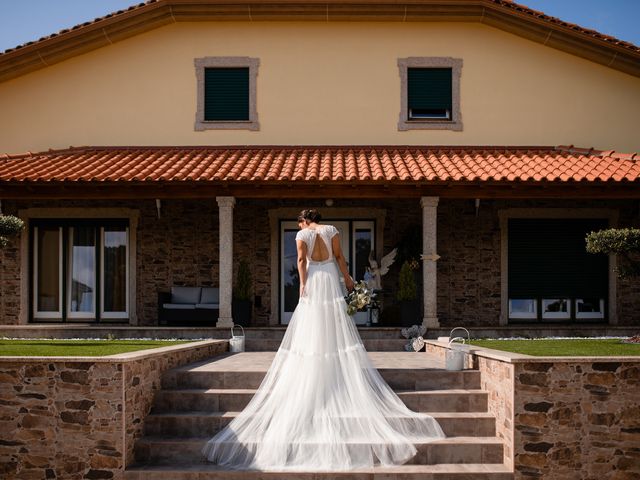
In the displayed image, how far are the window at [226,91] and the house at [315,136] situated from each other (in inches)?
1.9

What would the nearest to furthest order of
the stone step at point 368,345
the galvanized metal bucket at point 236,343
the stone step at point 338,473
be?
the stone step at point 338,473 < the galvanized metal bucket at point 236,343 < the stone step at point 368,345

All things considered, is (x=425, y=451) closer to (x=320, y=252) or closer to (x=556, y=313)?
(x=320, y=252)

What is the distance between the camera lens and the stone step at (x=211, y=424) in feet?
25.3

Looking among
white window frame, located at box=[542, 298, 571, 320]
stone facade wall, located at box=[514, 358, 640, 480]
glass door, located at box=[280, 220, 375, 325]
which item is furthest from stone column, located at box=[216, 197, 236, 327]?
white window frame, located at box=[542, 298, 571, 320]

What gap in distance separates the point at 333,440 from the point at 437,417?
5.00 ft

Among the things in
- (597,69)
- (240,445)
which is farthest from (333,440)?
(597,69)

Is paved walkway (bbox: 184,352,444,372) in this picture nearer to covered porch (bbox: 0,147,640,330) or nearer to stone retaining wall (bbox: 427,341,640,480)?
stone retaining wall (bbox: 427,341,640,480)

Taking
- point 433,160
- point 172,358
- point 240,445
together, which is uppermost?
point 433,160

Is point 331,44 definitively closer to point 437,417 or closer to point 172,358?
point 172,358

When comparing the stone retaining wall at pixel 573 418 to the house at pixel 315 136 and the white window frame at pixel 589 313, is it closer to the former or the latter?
the house at pixel 315 136

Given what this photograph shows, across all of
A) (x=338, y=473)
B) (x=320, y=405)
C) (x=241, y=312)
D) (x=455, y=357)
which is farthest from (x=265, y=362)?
(x=241, y=312)

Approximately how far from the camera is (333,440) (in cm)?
700

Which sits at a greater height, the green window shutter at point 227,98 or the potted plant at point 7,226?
the green window shutter at point 227,98

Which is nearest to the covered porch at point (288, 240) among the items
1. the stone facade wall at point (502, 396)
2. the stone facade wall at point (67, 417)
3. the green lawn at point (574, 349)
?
the green lawn at point (574, 349)
